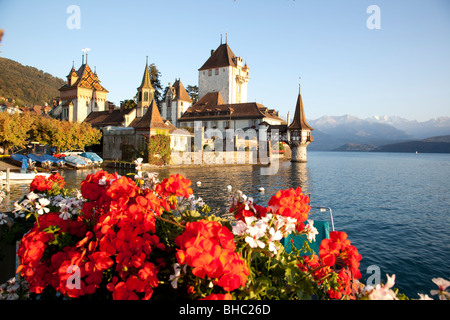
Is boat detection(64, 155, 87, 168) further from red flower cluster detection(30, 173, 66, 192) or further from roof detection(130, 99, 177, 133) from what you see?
red flower cluster detection(30, 173, 66, 192)

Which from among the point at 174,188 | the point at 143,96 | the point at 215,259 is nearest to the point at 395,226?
the point at 174,188

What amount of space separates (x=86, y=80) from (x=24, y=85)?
83121mm

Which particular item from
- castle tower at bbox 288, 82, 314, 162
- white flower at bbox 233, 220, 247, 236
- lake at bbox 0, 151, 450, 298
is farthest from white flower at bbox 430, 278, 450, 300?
castle tower at bbox 288, 82, 314, 162

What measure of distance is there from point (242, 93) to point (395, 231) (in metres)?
75.5

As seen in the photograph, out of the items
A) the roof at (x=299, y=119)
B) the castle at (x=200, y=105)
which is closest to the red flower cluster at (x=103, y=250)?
the castle at (x=200, y=105)

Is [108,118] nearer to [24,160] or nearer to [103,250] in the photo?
[24,160]

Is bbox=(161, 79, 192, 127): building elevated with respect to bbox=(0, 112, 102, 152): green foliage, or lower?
elevated

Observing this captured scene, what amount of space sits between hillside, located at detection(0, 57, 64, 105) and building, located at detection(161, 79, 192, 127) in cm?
7330

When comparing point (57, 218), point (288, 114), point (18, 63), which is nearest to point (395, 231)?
point (57, 218)

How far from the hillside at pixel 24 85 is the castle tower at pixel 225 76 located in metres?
78.9

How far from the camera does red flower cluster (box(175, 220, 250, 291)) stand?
77.5 inches

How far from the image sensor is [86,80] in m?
76.9

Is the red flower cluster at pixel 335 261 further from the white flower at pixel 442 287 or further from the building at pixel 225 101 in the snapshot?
the building at pixel 225 101
